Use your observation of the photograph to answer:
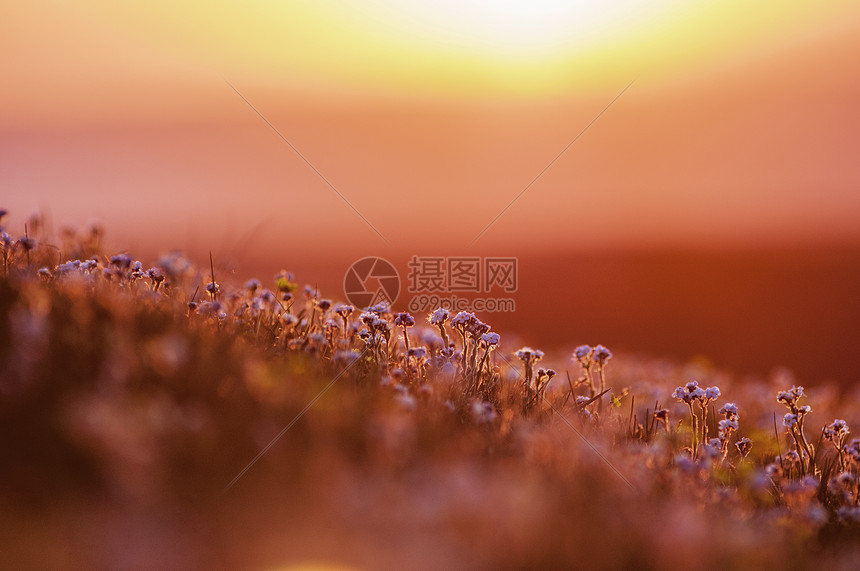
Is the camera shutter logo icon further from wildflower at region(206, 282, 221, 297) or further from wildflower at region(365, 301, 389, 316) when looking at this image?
wildflower at region(206, 282, 221, 297)

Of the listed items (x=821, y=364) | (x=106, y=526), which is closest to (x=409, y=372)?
(x=106, y=526)

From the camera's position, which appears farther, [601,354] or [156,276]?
[601,354]

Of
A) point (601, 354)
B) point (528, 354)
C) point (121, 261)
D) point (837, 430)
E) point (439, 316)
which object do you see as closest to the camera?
point (121, 261)

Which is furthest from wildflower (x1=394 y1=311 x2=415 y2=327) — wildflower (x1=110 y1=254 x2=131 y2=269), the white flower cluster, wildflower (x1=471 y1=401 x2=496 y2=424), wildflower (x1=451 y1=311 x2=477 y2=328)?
the white flower cluster

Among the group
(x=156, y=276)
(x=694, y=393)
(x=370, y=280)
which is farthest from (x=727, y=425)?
(x=156, y=276)

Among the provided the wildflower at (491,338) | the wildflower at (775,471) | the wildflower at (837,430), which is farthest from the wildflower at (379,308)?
the wildflower at (837,430)

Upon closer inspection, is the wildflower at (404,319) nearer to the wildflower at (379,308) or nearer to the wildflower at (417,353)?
the wildflower at (379,308)

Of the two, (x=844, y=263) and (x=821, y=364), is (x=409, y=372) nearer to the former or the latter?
(x=821, y=364)

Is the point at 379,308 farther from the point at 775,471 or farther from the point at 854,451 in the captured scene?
the point at 854,451
